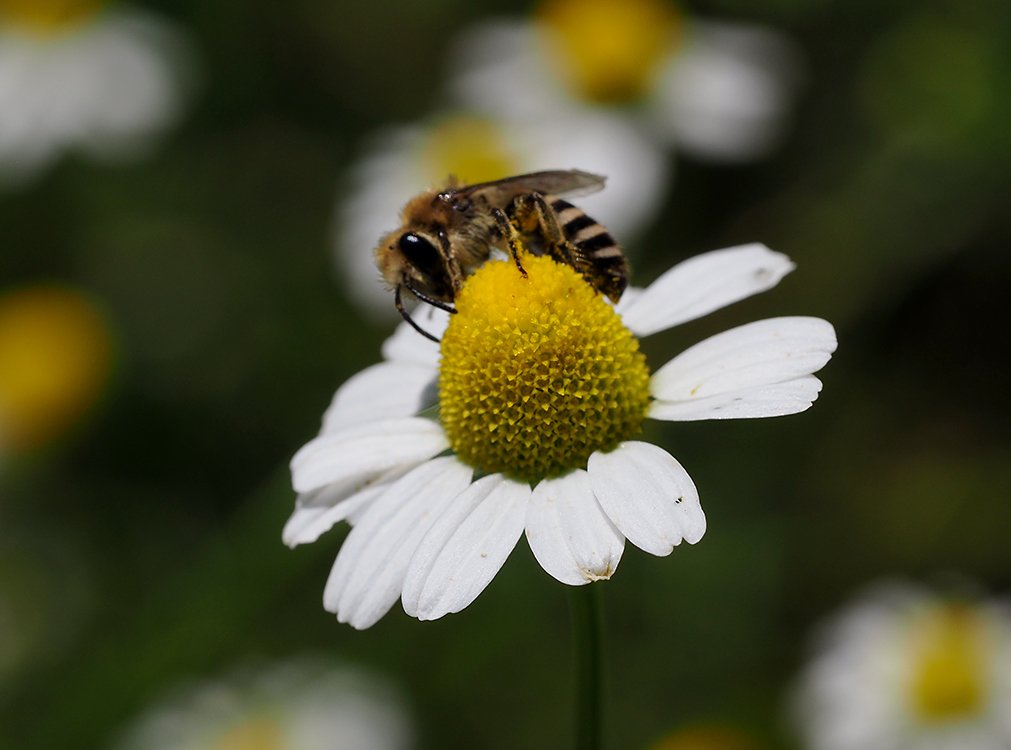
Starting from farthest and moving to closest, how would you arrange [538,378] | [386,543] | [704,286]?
[704,286], [538,378], [386,543]

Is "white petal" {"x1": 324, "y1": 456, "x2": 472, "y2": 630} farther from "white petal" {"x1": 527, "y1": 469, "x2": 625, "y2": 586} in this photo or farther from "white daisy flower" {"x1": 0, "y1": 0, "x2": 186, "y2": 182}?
"white daisy flower" {"x1": 0, "y1": 0, "x2": 186, "y2": 182}

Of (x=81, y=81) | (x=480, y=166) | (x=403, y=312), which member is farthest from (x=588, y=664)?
(x=81, y=81)

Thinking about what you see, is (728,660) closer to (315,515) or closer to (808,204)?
(808,204)

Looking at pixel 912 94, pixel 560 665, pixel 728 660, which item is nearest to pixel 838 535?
pixel 728 660

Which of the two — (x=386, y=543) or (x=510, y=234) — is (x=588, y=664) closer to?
(x=386, y=543)

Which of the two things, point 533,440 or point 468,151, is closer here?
point 533,440

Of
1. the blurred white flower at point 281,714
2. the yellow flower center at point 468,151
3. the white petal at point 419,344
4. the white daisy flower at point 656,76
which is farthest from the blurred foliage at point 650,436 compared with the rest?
the white petal at point 419,344

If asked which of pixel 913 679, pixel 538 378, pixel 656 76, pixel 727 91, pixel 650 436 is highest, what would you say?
pixel 538 378
